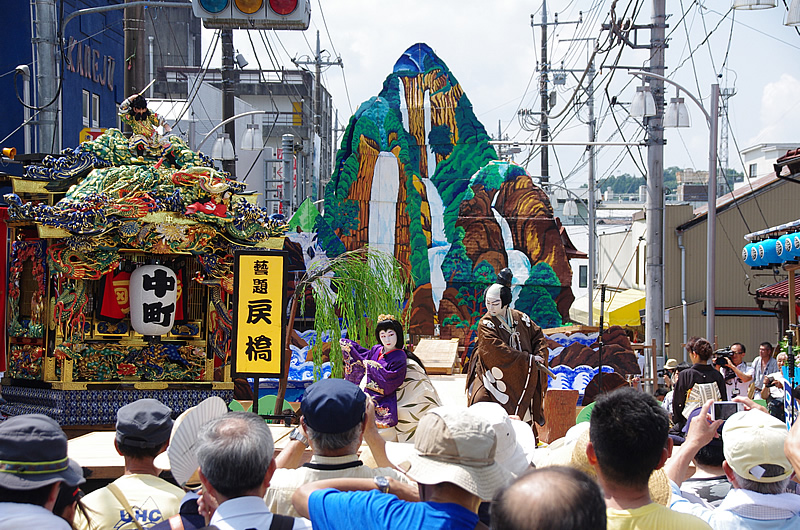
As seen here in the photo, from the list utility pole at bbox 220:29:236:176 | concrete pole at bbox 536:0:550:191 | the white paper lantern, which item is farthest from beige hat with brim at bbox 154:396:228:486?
concrete pole at bbox 536:0:550:191

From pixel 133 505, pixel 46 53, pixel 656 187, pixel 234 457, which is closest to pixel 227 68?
pixel 46 53

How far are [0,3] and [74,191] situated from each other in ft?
35.3

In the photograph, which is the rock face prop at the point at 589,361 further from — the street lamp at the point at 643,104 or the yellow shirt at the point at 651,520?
the yellow shirt at the point at 651,520

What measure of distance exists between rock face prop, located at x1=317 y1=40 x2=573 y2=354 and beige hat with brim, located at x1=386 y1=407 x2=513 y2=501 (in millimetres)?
17145

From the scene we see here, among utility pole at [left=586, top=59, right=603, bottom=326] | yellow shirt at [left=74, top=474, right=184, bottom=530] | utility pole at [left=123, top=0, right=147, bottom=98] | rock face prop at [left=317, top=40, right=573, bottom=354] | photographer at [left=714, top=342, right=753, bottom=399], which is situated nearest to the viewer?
yellow shirt at [left=74, top=474, right=184, bottom=530]

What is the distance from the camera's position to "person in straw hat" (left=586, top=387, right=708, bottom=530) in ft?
9.45

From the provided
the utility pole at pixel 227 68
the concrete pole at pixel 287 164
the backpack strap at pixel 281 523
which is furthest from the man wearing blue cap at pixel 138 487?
the concrete pole at pixel 287 164

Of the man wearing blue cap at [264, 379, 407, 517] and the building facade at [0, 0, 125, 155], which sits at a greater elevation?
the building facade at [0, 0, 125, 155]

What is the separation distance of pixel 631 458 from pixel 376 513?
95 centimetres

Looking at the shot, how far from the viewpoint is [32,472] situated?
3072 mm

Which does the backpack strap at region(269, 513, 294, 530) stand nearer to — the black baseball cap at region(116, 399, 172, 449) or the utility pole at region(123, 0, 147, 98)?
the black baseball cap at region(116, 399, 172, 449)

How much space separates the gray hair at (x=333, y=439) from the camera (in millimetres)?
3408

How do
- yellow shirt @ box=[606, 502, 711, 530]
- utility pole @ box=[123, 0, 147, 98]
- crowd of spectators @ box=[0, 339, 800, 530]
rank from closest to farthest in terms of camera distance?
yellow shirt @ box=[606, 502, 711, 530]
crowd of spectators @ box=[0, 339, 800, 530]
utility pole @ box=[123, 0, 147, 98]

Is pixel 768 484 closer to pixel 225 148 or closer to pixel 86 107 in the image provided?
pixel 225 148
